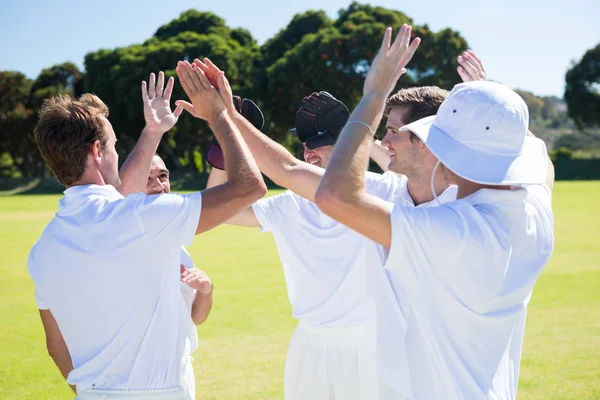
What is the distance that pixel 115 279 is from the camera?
2.82 meters

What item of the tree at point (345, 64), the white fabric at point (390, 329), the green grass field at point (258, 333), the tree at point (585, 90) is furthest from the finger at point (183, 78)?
the tree at point (585, 90)

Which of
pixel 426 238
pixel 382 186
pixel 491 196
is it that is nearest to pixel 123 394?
pixel 426 238

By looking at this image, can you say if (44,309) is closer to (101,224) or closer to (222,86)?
(101,224)

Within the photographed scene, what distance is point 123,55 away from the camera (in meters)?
58.5

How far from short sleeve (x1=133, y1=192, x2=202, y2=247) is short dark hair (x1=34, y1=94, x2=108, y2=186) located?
0.43m

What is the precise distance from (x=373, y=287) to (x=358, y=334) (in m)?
1.45

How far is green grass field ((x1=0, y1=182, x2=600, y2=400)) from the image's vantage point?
6875mm

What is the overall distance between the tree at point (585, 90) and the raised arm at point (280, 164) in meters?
74.8

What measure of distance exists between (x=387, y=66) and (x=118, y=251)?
140cm

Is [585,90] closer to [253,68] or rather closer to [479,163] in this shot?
[253,68]

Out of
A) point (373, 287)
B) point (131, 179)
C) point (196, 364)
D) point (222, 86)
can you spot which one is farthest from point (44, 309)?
point (196, 364)

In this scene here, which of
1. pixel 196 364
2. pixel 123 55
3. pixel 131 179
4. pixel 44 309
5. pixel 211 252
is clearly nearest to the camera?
pixel 44 309

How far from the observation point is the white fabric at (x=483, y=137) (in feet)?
7.72

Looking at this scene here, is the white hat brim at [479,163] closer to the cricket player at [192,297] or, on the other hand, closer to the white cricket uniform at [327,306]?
the white cricket uniform at [327,306]
